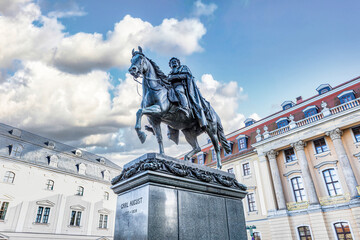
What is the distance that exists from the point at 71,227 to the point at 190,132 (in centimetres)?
3323

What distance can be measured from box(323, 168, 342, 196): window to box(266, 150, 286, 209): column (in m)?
4.57

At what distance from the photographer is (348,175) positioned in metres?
22.1

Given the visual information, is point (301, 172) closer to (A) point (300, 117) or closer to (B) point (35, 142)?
(A) point (300, 117)

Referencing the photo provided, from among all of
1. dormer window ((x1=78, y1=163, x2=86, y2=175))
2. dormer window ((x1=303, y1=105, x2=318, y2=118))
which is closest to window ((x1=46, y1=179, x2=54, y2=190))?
dormer window ((x1=78, y1=163, x2=86, y2=175))

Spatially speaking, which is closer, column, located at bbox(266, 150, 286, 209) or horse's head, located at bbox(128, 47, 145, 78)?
horse's head, located at bbox(128, 47, 145, 78)

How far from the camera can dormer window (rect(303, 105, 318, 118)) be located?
26.9m

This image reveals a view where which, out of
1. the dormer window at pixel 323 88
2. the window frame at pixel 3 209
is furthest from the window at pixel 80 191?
the dormer window at pixel 323 88

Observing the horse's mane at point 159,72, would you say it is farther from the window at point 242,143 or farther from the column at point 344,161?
the window at point 242,143

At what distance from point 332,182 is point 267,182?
656cm

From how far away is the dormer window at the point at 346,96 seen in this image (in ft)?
80.7

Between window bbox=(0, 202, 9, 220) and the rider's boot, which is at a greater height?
window bbox=(0, 202, 9, 220)

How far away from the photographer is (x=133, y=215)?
4.08 m

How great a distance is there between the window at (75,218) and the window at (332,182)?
3265cm

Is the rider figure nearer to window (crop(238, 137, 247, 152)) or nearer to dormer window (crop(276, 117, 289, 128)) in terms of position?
dormer window (crop(276, 117, 289, 128))
